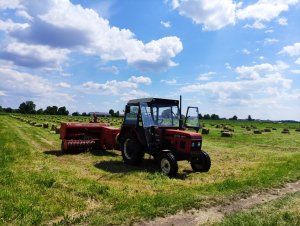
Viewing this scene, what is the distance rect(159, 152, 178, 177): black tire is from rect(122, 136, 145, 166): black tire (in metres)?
1.26

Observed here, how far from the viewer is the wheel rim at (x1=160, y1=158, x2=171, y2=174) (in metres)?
11.2

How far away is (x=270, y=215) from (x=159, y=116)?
20.1 ft

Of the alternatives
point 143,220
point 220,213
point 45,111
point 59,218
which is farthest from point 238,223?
point 45,111

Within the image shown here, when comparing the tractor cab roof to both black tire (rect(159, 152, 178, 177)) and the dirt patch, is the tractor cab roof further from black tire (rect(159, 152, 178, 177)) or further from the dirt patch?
the dirt patch

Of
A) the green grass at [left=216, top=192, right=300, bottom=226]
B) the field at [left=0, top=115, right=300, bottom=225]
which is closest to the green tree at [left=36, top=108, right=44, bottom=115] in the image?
the field at [left=0, top=115, right=300, bottom=225]

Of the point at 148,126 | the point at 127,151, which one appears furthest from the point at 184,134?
the point at 127,151

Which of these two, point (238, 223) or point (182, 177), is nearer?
point (238, 223)

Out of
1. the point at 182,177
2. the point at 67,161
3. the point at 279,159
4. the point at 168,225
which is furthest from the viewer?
the point at 279,159

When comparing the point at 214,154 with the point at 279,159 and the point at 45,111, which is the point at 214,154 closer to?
the point at 279,159

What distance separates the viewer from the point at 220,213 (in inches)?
288

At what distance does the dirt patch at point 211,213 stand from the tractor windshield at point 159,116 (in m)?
4.43

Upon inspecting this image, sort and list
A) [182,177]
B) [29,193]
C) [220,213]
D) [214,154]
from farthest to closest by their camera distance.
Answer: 1. [214,154]
2. [182,177]
3. [29,193]
4. [220,213]

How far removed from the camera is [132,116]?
43.1 ft

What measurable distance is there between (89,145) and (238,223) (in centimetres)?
1081
